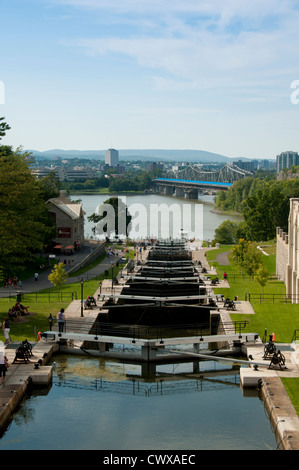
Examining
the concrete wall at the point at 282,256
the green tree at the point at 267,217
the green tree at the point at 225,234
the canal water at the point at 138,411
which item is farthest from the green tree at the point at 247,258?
the green tree at the point at 225,234

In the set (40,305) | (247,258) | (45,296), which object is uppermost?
(247,258)

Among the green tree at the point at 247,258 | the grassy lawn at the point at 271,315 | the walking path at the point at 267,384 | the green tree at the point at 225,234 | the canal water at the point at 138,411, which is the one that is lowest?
the canal water at the point at 138,411

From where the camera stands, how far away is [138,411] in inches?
1009

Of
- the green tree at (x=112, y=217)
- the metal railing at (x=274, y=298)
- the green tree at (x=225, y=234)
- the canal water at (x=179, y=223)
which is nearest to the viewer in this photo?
the metal railing at (x=274, y=298)

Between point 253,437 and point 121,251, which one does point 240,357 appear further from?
point 121,251

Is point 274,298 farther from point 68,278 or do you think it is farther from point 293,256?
point 68,278

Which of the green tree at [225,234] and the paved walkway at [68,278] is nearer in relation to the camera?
the paved walkway at [68,278]

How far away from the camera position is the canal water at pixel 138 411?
72.6 feet

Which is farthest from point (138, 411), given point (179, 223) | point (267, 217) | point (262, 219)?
point (179, 223)

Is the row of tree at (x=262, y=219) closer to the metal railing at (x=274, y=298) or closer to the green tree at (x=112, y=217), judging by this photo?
the green tree at (x=112, y=217)

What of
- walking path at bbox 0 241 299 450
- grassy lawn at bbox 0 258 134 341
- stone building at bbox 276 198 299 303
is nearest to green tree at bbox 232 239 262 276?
stone building at bbox 276 198 299 303
